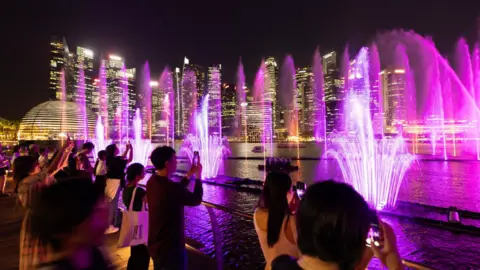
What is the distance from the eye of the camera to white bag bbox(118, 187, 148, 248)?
3.54 metres

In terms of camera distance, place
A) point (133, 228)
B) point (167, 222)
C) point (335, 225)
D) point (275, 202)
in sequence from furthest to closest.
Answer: point (133, 228)
point (167, 222)
point (275, 202)
point (335, 225)

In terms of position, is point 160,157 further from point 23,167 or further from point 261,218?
point 23,167

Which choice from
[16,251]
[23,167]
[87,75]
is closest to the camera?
[23,167]

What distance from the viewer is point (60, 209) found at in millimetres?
1576

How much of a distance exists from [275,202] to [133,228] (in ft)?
6.58

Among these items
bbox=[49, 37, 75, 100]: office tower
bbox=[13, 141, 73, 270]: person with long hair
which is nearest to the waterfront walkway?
bbox=[13, 141, 73, 270]: person with long hair

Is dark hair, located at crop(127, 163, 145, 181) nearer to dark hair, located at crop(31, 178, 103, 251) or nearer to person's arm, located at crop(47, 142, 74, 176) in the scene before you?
person's arm, located at crop(47, 142, 74, 176)

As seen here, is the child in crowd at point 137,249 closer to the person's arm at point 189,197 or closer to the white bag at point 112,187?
the person's arm at point 189,197

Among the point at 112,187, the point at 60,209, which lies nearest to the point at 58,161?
the point at 112,187

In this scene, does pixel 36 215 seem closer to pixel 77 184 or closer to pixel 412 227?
pixel 77 184

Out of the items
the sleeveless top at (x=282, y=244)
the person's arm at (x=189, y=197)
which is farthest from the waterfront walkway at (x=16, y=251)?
the sleeveless top at (x=282, y=244)

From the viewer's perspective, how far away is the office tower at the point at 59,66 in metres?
94.2

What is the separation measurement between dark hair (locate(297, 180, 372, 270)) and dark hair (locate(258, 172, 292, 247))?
105 centimetres

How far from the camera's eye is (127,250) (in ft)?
17.2
